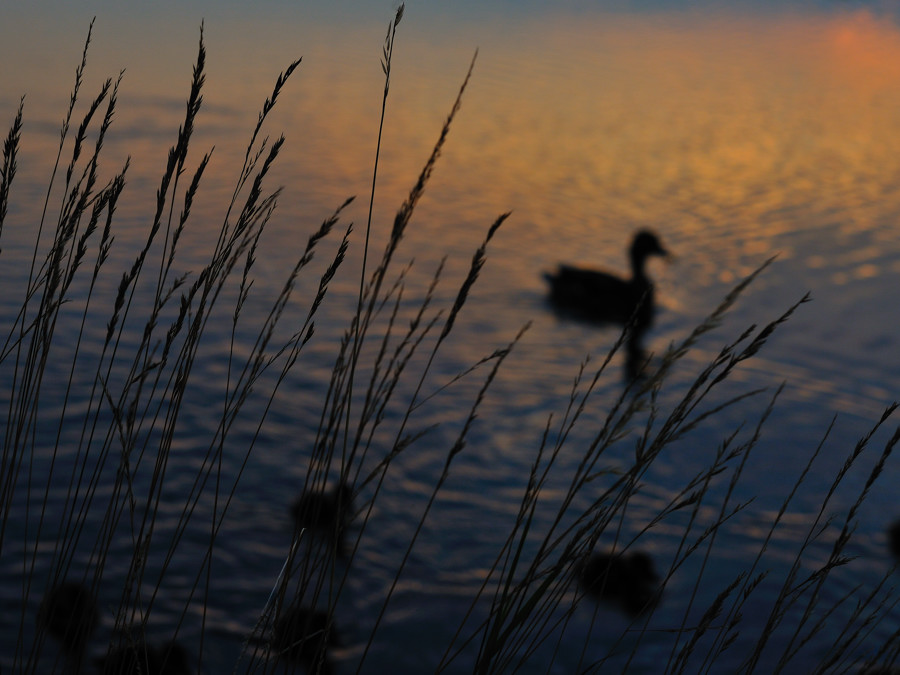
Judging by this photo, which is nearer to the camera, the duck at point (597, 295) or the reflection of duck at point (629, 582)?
the reflection of duck at point (629, 582)

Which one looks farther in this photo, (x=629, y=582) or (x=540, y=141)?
(x=540, y=141)

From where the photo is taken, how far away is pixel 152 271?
7531 mm

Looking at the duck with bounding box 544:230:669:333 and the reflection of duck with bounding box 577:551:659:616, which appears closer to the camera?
the reflection of duck with bounding box 577:551:659:616

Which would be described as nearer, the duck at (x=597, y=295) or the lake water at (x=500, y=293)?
the lake water at (x=500, y=293)

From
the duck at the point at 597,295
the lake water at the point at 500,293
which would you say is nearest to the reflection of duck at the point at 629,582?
the lake water at the point at 500,293

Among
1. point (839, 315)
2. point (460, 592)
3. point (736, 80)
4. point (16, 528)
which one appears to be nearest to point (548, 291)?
point (839, 315)

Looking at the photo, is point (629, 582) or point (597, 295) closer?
point (629, 582)

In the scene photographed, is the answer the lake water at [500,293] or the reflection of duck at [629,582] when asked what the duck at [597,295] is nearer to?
the lake water at [500,293]

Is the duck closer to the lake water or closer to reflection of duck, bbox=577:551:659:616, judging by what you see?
the lake water

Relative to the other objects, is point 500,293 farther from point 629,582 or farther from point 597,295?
point 629,582

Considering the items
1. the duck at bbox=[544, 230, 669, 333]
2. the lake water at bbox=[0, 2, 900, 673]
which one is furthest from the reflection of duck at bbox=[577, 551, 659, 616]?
the duck at bbox=[544, 230, 669, 333]

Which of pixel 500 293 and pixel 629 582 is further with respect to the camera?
pixel 500 293

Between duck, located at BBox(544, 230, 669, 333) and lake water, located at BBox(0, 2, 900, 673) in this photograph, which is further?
duck, located at BBox(544, 230, 669, 333)

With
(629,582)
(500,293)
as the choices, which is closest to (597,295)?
(500,293)
